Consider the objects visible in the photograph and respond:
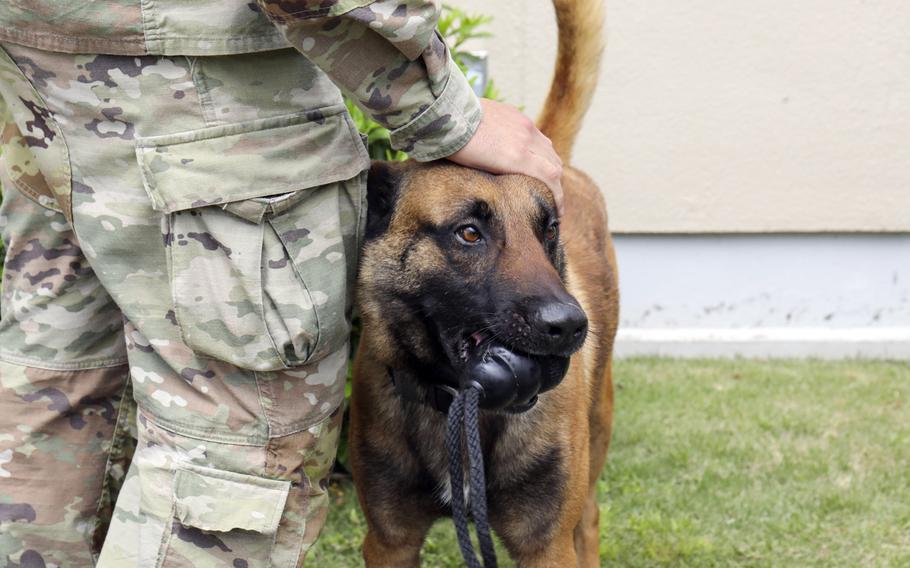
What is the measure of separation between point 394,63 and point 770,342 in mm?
4815

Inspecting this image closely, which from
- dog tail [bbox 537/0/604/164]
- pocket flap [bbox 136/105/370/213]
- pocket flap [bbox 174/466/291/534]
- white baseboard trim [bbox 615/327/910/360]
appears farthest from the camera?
white baseboard trim [bbox 615/327/910/360]

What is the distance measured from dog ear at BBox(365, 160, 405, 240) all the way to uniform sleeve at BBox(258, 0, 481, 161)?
34 centimetres

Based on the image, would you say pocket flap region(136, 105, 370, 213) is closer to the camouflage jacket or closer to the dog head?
the camouflage jacket

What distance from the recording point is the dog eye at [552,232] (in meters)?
2.36

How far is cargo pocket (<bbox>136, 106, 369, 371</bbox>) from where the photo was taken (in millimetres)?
1762

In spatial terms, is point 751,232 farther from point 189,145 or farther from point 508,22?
point 189,145

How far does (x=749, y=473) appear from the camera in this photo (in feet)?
13.8

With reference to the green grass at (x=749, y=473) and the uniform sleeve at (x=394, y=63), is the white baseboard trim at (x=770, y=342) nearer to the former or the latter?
the green grass at (x=749, y=473)

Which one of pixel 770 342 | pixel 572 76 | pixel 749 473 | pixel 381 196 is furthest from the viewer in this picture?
pixel 770 342

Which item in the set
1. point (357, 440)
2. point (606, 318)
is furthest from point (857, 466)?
point (357, 440)

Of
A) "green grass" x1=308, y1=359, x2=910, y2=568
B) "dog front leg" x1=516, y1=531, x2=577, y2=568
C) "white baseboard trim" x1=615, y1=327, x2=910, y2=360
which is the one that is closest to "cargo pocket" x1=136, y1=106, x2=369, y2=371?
"dog front leg" x1=516, y1=531, x2=577, y2=568

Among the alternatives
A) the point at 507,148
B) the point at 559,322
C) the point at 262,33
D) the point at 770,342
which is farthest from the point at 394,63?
the point at 770,342

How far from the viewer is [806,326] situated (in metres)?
6.07

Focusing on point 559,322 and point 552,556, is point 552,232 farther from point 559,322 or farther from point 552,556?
point 552,556
